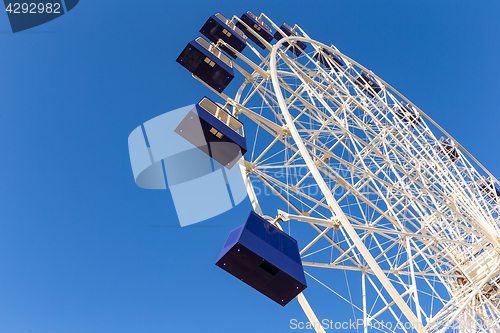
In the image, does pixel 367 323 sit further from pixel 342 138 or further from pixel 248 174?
pixel 342 138

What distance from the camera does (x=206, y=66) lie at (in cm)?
1188

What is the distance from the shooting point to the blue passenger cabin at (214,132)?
9.04 metres

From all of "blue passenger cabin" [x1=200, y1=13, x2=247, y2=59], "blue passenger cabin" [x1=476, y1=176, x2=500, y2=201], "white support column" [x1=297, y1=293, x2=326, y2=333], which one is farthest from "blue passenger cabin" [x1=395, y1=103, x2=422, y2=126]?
"white support column" [x1=297, y1=293, x2=326, y2=333]

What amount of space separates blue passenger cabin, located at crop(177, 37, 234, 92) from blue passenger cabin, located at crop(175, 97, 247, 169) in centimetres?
213

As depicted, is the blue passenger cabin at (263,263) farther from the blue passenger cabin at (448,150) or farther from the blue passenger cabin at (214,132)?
the blue passenger cabin at (448,150)

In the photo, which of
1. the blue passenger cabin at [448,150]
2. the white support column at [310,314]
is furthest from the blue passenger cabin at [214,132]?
the blue passenger cabin at [448,150]

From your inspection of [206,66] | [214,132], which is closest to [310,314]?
[214,132]

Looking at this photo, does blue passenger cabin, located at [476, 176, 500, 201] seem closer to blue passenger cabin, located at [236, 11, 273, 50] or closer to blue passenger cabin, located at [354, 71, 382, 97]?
blue passenger cabin, located at [354, 71, 382, 97]

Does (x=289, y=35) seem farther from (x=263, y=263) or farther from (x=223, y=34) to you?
(x=263, y=263)

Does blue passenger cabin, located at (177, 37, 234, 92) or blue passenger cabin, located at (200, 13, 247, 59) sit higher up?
blue passenger cabin, located at (200, 13, 247, 59)

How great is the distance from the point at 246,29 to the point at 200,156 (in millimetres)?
9493

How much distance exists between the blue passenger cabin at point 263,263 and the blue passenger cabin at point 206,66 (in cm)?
614

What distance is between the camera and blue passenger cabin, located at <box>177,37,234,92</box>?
11.8 metres

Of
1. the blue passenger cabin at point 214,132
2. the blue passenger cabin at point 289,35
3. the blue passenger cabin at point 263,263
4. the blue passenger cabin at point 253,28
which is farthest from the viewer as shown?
the blue passenger cabin at point 289,35
